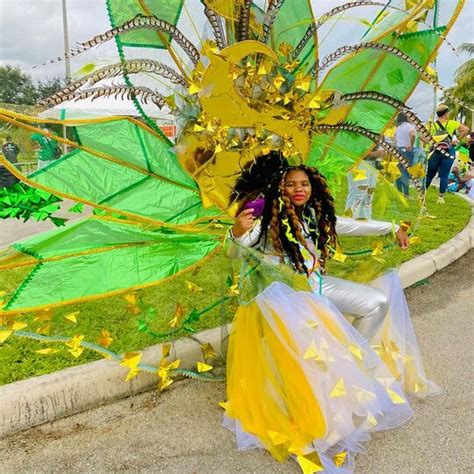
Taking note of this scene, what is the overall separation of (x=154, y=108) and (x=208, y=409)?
160 centimetres

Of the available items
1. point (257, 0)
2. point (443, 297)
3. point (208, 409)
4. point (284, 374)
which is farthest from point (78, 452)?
point (443, 297)

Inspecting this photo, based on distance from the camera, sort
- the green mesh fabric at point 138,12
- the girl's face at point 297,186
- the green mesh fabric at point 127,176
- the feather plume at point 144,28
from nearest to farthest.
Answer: the feather plume at point 144,28 → the green mesh fabric at point 138,12 → the green mesh fabric at point 127,176 → the girl's face at point 297,186

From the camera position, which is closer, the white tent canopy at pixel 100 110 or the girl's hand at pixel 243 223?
the white tent canopy at pixel 100 110

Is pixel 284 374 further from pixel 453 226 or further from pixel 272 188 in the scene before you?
pixel 453 226

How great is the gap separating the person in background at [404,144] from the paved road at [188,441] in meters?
1.18

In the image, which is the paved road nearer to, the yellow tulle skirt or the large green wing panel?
the yellow tulle skirt

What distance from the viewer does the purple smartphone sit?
8.86ft

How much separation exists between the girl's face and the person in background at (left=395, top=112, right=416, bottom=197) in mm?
589

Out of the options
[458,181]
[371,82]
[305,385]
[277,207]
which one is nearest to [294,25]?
[371,82]

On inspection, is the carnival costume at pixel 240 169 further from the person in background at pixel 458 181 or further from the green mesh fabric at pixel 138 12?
the person in background at pixel 458 181

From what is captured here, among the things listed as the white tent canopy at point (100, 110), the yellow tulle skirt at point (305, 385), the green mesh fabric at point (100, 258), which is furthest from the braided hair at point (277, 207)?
the white tent canopy at point (100, 110)

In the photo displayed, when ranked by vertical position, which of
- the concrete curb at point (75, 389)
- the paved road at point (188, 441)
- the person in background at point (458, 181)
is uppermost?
the concrete curb at point (75, 389)

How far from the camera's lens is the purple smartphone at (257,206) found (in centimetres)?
270

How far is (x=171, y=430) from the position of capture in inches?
104
